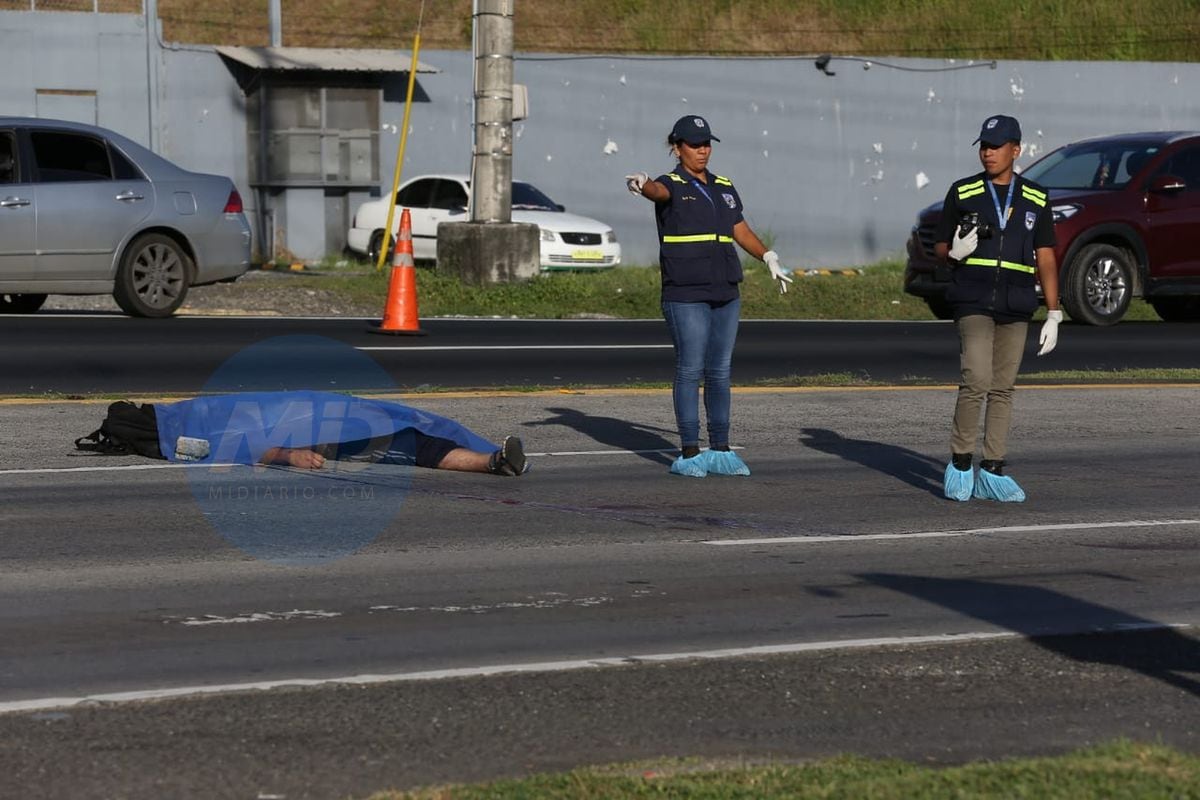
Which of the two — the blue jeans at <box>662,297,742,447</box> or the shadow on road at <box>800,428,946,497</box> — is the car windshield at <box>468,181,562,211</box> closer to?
the shadow on road at <box>800,428,946,497</box>

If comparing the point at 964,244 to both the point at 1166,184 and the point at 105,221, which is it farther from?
the point at 1166,184

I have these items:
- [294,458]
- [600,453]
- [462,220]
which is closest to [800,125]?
[462,220]

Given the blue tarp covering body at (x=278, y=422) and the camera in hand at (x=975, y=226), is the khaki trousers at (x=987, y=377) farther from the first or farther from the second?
the blue tarp covering body at (x=278, y=422)

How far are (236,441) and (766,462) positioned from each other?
10.0ft

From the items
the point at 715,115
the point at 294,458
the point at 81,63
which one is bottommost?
the point at 294,458

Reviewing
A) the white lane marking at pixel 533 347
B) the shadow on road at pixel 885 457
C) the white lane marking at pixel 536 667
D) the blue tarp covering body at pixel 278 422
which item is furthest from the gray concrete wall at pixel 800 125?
the white lane marking at pixel 536 667

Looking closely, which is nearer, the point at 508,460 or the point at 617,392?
the point at 508,460

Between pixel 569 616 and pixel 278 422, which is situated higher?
pixel 278 422

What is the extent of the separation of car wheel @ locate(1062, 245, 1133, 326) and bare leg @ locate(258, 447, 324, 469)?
12.2 metres

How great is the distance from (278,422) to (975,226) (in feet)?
11.8

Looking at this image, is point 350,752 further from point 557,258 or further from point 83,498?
point 557,258

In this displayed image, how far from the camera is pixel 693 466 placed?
34.2ft

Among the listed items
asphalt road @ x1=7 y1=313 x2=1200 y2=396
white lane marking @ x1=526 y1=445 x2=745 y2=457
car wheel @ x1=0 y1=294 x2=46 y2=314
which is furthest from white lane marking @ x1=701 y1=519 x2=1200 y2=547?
car wheel @ x1=0 y1=294 x2=46 y2=314

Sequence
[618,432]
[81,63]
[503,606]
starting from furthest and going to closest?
1. [81,63]
2. [618,432]
3. [503,606]
